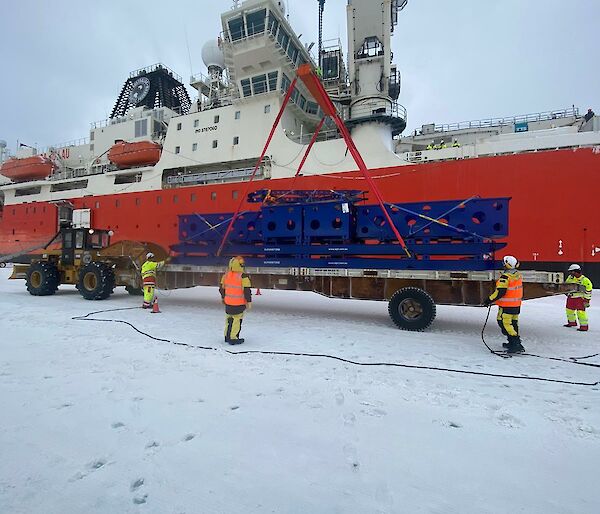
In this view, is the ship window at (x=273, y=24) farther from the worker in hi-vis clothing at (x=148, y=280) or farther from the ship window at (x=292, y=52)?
the worker in hi-vis clothing at (x=148, y=280)

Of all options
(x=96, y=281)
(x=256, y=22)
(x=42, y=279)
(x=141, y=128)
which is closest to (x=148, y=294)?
(x=96, y=281)

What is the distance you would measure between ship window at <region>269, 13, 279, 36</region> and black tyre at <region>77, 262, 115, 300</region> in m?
11.2

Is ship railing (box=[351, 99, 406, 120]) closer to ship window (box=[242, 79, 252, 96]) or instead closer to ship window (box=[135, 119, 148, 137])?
ship window (box=[242, 79, 252, 96])

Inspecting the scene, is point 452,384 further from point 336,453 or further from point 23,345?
point 23,345

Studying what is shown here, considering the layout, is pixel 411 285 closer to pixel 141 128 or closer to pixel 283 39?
pixel 283 39

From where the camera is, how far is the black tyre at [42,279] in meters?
10.0

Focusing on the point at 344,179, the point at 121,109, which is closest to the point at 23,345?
the point at 344,179

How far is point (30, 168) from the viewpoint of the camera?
1984cm

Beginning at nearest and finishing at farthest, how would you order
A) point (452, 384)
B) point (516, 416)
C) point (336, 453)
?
1. point (336, 453)
2. point (516, 416)
3. point (452, 384)

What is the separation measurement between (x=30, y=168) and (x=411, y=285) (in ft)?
76.5

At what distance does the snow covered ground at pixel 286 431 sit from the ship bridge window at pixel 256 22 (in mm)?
13594

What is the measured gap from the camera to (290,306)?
9273 mm

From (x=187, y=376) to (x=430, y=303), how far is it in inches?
181

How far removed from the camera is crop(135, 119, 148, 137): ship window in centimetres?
1864
